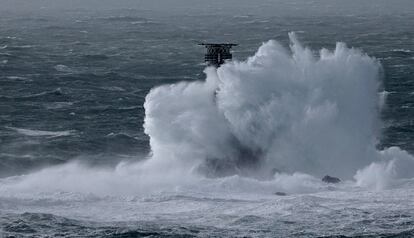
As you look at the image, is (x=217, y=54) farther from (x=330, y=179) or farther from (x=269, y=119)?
(x=330, y=179)

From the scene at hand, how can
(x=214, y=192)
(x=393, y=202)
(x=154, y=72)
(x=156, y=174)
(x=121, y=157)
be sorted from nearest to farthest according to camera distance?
(x=393, y=202)
(x=214, y=192)
(x=156, y=174)
(x=121, y=157)
(x=154, y=72)

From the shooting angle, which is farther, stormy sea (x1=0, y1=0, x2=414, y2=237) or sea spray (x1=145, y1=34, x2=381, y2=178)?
sea spray (x1=145, y1=34, x2=381, y2=178)

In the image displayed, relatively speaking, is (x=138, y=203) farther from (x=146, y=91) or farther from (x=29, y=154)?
(x=146, y=91)

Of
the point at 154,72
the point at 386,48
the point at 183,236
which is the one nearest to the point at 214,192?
the point at 183,236

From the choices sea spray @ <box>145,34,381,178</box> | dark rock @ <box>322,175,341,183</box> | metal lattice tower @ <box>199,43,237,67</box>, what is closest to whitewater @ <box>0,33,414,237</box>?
sea spray @ <box>145,34,381,178</box>

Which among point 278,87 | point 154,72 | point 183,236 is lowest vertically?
point 183,236

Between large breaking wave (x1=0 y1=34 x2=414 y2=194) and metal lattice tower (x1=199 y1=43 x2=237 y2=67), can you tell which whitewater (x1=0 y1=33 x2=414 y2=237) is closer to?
large breaking wave (x1=0 y1=34 x2=414 y2=194)

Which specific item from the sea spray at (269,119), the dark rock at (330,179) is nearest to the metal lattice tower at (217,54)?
the sea spray at (269,119)

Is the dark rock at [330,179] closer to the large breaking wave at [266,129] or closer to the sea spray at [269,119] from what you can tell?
the large breaking wave at [266,129]
